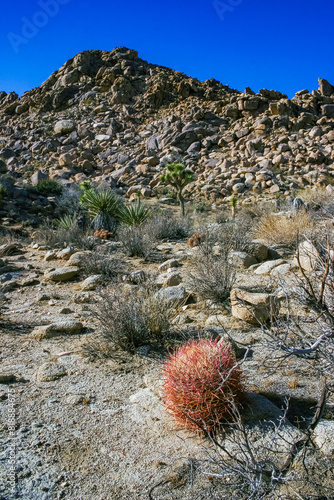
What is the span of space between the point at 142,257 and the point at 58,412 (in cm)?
609

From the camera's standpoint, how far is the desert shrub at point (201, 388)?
→ 285 centimetres

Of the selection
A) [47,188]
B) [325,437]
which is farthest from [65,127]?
[325,437]

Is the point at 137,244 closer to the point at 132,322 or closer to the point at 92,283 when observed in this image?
the point at 92,283

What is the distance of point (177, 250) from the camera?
969 centimetres

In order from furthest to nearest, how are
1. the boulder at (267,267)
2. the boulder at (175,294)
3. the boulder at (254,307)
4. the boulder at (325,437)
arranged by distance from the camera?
the boulder at (267,267)
the boulder at (175,294)
the boulder at (254,307)
the boulder at (325,437)

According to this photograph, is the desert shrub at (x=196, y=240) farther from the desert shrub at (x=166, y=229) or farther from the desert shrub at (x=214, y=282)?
the desert shrub at (x=214, y=282)

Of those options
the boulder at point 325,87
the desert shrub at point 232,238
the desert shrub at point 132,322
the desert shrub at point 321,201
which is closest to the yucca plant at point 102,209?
the desert shrub at point 232,238

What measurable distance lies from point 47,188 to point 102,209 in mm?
7375

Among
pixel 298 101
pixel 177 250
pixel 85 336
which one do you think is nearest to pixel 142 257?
pixel 177 250

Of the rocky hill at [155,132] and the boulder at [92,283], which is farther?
the rocky hill at [155,132]

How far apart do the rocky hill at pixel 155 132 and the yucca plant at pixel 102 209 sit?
13.9ft

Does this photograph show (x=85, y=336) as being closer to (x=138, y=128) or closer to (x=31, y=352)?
(x=31, y=352)

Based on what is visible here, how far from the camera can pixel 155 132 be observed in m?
29.4

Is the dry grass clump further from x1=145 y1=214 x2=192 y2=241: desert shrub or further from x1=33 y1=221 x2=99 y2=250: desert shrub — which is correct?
x1=33 y1=221 x2=99 y2=250: desert shrub
